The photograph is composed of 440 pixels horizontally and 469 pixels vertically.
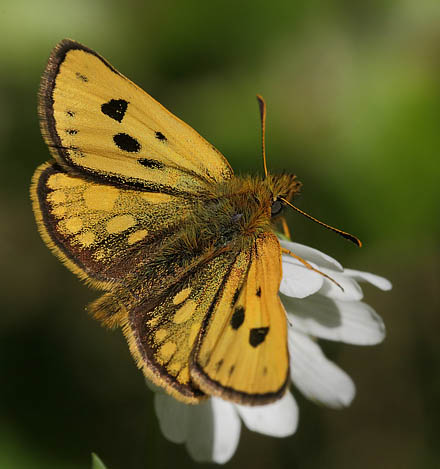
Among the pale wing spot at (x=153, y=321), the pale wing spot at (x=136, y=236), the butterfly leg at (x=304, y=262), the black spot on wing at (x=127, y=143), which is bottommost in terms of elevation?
the pale wing spot at (x=153, y=321)

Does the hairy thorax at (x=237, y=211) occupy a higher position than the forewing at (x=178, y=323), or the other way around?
the hairy thorax at (x=237, y=211)

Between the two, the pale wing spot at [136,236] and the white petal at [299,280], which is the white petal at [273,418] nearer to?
the white petal at [299,280]

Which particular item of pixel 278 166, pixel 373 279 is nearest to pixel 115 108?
pixel 373 279

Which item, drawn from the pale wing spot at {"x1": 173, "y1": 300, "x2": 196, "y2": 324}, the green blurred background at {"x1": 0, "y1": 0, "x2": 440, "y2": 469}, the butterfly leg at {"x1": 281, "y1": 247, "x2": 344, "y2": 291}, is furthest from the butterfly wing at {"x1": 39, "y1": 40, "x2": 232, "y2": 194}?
the green blurred background at {"x1": 0, "y1": 0, "x2": 440, "y2": 469}

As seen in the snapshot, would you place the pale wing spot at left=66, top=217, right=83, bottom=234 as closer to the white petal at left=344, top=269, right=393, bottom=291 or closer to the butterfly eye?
the butterfly eye

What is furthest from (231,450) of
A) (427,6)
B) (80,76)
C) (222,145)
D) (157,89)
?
(427,6)

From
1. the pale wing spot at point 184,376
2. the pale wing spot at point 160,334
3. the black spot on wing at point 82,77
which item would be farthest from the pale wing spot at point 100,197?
the pale wing spot at point 184,376

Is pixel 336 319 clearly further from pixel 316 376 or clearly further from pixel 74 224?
pixel 74 224
